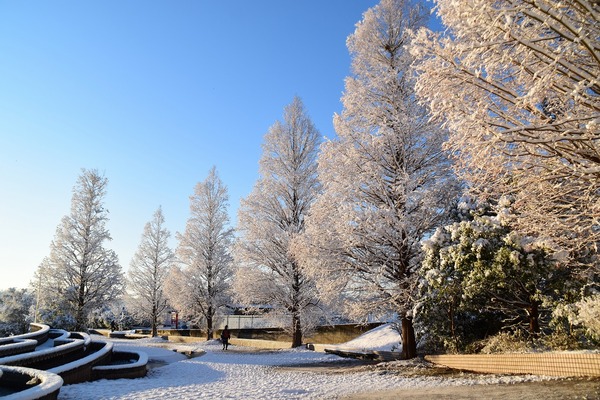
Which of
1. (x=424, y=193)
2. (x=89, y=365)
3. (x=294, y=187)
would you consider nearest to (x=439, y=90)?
(x=424, y=193)

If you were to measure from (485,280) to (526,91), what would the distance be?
6.23 metres

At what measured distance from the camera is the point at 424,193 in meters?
11.7

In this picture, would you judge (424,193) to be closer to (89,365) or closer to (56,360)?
(89,365)

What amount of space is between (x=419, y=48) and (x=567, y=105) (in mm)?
2022

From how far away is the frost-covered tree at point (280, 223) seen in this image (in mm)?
19656

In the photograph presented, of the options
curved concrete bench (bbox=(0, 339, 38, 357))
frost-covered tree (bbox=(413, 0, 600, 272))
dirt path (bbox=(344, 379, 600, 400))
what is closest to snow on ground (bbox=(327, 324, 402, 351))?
dirt path (bbox=(344, 379, 600, 400))

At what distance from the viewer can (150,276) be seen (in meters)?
36.4

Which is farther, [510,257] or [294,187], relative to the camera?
[294,187]

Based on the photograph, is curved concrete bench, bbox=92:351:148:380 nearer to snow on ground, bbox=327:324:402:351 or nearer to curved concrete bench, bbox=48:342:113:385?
curved concrete bench, bbox=48:342:113:385

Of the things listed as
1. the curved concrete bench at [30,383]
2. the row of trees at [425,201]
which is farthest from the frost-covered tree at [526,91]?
the curved concrete bench at [30,383]

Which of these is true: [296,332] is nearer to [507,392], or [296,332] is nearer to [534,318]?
[534,318]

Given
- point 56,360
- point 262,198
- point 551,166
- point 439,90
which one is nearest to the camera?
point 551,166

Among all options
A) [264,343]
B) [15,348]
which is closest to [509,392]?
[15,348]

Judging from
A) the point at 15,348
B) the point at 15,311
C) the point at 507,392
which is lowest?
the point at 507,392
